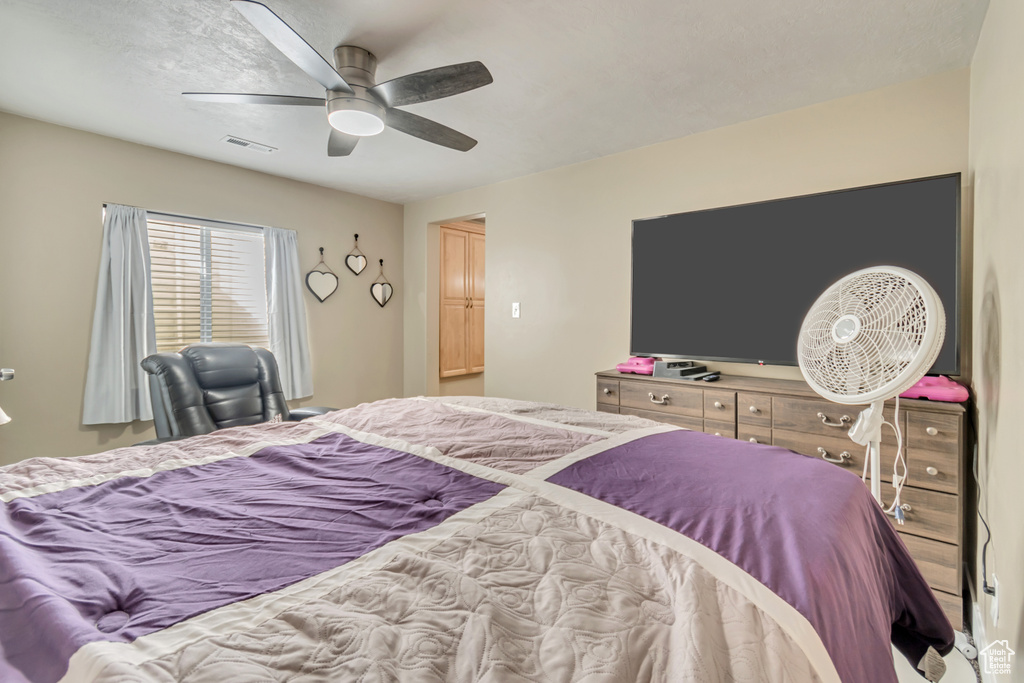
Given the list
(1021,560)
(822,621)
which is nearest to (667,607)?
(822,621)

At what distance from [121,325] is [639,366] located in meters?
3.52

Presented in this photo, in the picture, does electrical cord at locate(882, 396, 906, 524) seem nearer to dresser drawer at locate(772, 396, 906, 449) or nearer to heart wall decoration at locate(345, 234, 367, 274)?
dresser drawer at locate(772, 396, 906, 449)

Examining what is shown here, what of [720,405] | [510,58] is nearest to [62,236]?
[510,58]

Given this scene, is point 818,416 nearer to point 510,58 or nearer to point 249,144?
point 510,58

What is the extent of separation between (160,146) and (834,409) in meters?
4.51

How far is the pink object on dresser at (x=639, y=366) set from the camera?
118 inches

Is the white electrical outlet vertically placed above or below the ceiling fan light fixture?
below

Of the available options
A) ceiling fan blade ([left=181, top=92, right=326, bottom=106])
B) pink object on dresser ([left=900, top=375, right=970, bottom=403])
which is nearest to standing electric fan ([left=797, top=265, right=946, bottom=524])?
pink object on dresser ([left=900, top=375, right=970, bottom=403])

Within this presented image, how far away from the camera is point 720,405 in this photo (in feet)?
8.36

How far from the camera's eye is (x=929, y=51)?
6.89 feet

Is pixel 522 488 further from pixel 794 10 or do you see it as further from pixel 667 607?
pixel 794 10

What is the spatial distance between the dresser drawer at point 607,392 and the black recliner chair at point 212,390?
168 cm

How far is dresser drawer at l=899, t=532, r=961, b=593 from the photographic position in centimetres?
192

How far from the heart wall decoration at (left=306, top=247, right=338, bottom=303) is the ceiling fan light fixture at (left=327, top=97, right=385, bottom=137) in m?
2.37
